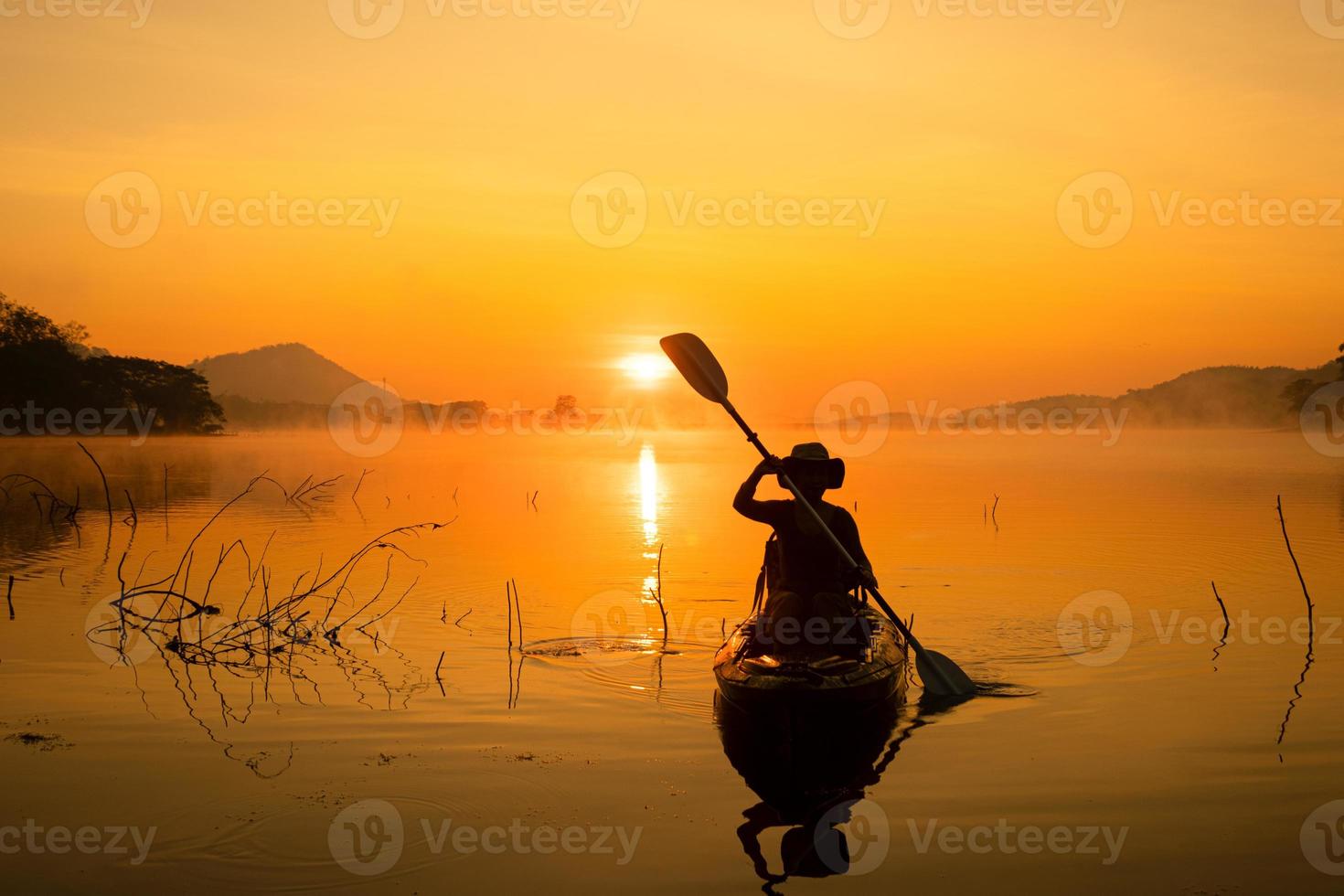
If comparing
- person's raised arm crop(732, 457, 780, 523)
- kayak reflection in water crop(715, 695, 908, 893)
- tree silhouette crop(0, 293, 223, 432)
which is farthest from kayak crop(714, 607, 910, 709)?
tree silhouette crop(0, 293, 223, 432)

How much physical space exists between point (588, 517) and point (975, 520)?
1087cm

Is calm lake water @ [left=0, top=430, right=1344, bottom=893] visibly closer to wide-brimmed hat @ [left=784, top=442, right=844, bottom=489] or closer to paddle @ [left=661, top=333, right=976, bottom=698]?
paddle @ [left=661, top=333, right=976, bottom=698]

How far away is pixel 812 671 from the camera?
954cm

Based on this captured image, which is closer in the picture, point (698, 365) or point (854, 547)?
point (854, 547)

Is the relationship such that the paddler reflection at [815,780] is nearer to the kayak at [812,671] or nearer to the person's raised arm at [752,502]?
the kayak at [812,671]

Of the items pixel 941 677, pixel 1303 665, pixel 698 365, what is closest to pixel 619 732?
pixel 941 677

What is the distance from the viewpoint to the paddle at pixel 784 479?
10836 millimetres

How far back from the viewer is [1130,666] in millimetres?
12906

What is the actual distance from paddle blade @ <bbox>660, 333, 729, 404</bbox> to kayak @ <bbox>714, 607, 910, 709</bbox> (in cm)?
385

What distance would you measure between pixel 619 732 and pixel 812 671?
6.24 feet

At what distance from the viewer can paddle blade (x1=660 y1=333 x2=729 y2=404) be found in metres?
13.9

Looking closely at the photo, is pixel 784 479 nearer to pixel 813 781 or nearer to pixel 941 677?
pixel 941 677

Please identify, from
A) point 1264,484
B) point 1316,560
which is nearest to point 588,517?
point 1316,560

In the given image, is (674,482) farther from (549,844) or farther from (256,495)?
(549,844)
